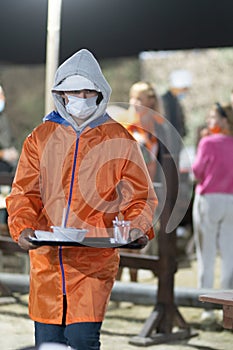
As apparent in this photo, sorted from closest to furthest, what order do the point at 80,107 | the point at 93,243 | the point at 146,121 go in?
1. the point at 93,243
2. the point at 80,107
3. the point at 146,121

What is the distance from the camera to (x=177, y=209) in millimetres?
5965

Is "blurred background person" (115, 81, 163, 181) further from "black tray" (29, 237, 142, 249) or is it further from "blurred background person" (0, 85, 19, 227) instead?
"black tray" (29, 237, 142, 249)

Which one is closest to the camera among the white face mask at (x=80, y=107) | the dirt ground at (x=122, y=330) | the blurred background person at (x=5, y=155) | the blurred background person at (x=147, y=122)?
the white face mask at (x=80, y=107)

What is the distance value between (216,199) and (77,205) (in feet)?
10.6

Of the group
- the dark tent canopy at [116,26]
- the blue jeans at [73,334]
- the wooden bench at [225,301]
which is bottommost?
the blue jeans at [73,334]

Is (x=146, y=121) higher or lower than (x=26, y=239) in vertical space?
higher

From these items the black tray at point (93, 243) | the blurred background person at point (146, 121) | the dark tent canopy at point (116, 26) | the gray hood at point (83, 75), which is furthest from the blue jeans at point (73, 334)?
the blurred background person at point (146, 121)

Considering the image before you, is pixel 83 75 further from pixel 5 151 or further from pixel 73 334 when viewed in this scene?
pixel 5 151

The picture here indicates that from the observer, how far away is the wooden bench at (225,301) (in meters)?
3.64

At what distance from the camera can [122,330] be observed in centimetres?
639

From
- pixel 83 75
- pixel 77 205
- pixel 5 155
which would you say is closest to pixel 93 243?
pixel 77 205

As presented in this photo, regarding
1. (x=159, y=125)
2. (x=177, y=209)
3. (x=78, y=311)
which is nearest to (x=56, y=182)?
(x=78, y=311)

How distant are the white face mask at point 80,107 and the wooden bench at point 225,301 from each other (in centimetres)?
85

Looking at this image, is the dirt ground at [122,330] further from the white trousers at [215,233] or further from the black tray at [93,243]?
the black tray at [93,243]
